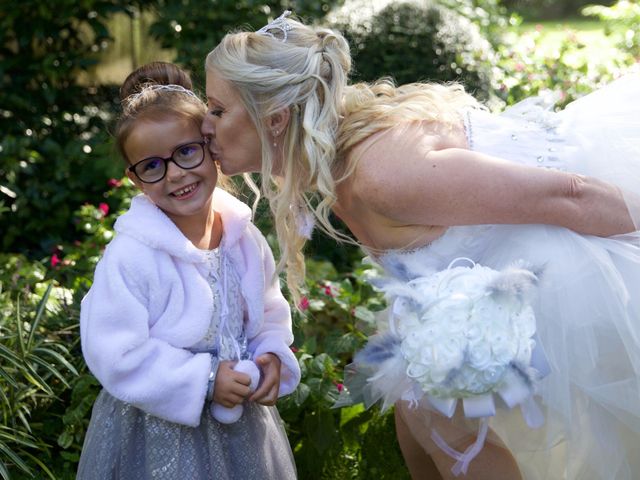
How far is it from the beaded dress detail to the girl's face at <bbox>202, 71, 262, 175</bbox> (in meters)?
0.49

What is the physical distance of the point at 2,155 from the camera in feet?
16.3

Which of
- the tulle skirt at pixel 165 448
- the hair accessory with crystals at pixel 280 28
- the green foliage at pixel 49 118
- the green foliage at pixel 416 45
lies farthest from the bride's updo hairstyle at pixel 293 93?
the green foliage at pixel 416 45

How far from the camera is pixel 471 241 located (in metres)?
2.64

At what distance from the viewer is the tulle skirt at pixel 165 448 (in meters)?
2.48

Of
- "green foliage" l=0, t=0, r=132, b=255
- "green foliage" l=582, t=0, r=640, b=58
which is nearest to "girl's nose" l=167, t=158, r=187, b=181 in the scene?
"green foliage" l=0, t=0, r=132, b=255

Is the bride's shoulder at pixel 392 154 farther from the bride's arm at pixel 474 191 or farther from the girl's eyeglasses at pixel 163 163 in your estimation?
the girl's eyeglasses at pixel 163 163

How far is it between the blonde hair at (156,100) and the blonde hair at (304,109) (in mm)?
103

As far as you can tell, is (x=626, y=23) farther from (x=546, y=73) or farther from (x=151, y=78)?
(x=151, y=78)

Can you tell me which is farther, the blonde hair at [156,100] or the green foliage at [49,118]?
the green foliage at [49,118]

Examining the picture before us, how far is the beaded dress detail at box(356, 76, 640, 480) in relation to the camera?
245 centimetres

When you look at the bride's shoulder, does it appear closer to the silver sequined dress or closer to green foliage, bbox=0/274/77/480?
the silver sequined dress

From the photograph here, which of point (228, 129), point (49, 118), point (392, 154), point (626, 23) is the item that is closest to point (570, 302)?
point (392, 154)

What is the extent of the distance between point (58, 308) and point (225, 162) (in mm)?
1288

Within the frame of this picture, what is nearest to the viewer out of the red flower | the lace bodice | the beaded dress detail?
the beaded dress detail
